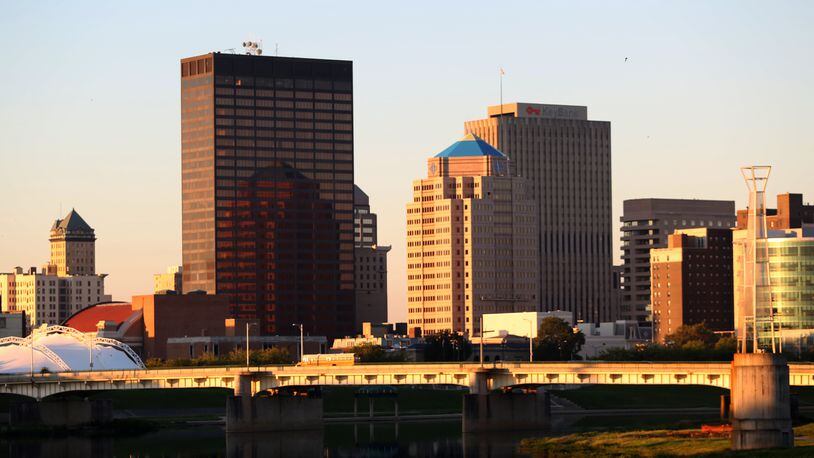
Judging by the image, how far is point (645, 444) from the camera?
552 ft

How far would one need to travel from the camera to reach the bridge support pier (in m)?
150

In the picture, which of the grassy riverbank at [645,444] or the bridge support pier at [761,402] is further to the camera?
the grassy riverbank at [645,444]

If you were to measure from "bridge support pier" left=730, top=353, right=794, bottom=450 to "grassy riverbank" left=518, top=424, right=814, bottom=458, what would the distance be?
5.78 ft

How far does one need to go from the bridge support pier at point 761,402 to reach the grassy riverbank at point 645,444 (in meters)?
1.76

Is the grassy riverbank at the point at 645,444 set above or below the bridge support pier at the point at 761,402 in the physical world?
below

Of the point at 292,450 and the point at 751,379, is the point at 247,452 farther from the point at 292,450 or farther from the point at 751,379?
the point at 751,379

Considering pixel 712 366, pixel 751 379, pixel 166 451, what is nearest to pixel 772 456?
pixel 751 379

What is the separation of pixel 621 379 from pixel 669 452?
32.8 metres

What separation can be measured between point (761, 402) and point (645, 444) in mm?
19257

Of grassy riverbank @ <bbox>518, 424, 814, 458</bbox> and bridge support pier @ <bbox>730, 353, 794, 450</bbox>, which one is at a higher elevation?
bridge support pier @ <bbox>730, 353, 794, 450</bbox>

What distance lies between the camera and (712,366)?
587 ft

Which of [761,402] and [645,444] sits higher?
→ [761,402]

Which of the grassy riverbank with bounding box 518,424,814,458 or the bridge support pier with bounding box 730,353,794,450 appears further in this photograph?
the grassy riverbank with bounding box 518,424,814,458

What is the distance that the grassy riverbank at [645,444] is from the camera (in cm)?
15600
